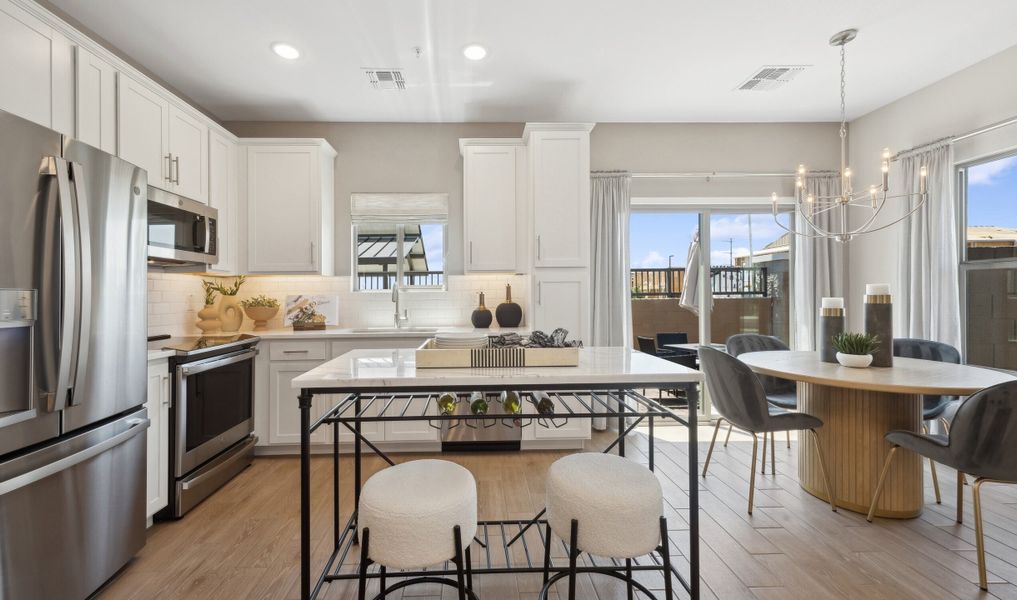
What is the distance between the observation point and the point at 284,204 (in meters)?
4.00

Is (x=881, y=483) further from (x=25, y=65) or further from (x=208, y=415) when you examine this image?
(x=25, y=65)

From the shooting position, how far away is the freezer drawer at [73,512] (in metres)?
1.63

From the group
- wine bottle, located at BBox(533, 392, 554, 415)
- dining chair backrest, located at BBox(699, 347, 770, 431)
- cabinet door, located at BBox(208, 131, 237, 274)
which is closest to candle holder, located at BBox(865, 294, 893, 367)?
dining chair backrest, located at BBox(699, 347, 770, 431)

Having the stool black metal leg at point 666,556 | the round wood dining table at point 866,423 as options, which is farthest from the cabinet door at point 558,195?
the stool black metal leg at point 666,556

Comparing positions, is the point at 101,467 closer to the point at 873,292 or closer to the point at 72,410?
the point at 72,410

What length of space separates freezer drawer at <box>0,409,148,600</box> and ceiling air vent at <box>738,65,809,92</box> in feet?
14.5

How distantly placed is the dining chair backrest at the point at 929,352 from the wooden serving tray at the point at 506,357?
2.93 m

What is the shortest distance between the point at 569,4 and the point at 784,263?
11.0 feet

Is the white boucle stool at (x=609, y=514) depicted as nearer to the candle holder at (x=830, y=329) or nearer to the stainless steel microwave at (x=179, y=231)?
the candle holder at (x=830, y=329)

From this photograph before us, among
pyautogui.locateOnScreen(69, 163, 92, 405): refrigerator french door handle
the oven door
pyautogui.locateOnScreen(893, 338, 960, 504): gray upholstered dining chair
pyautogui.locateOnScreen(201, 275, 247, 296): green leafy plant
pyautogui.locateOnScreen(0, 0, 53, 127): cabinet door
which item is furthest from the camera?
pyautogui.locateOnScreen(201, 275, 247, 296): green leafy plant

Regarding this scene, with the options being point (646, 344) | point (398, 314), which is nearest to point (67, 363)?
point (398, 314)

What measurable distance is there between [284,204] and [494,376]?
311 centimetres

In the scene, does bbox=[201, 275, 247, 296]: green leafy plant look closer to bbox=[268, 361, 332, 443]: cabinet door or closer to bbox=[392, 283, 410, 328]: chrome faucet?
bbox=[268, 361, 332, 443]: cabinet door

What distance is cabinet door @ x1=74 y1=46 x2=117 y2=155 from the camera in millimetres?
2344
